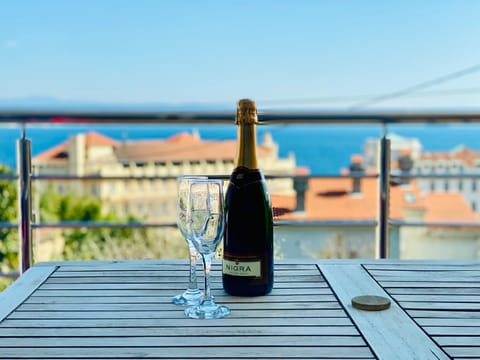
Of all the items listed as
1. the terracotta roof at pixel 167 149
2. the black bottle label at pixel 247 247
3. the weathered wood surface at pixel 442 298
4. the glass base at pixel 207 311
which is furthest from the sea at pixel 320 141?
the glass base at pixel 207 311

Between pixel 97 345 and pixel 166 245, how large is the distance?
5.82 m

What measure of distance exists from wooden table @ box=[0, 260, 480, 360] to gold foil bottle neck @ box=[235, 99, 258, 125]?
0.88ft

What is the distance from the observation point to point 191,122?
219 centimetres

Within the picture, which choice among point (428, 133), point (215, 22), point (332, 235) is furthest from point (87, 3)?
point (332, 235)

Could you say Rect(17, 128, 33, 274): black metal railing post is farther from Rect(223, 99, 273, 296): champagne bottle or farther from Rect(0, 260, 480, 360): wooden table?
Rect(223, 99, 273, 296): champagne bottle

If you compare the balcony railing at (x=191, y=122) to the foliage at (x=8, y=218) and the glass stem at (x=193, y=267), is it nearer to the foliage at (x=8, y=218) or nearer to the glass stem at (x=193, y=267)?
the glass stem at (x=193, y=267)

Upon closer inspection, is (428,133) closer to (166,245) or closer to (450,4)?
(450,4)

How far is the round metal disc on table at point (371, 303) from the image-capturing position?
0.87 m

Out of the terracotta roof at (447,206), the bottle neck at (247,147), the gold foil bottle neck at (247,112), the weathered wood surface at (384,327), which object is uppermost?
the gold foil bottle neck at (247,112)

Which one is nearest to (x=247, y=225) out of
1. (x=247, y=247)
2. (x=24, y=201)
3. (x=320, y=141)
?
(x=247, y=247)

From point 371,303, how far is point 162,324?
0.30 meters

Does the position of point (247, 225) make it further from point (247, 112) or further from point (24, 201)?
point (24, 201)

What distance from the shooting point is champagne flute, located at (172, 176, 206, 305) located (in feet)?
2.85

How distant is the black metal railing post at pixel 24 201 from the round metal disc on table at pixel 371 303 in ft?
4.82
